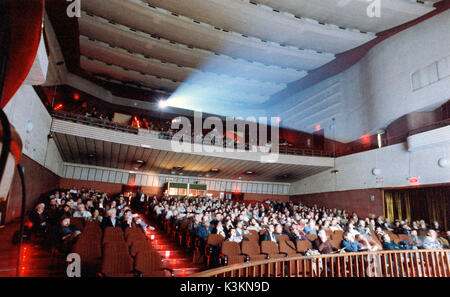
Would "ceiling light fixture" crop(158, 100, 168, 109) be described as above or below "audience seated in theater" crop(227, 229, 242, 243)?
above

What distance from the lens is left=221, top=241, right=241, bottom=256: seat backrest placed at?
4.96 m

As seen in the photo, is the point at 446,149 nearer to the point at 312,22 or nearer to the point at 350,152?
the point at 350,152

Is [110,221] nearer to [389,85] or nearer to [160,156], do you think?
[160,156]

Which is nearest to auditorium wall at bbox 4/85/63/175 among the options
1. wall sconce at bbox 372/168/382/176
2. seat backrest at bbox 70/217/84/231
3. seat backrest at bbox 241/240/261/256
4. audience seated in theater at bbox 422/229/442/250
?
seat backrest at bbox 70/217/84/231

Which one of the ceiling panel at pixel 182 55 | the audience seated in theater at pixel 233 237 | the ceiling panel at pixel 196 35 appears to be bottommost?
the audience seated in theater at pixel 233 237

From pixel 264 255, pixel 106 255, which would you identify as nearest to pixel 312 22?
pixel 264 255

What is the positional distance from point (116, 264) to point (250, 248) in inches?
105

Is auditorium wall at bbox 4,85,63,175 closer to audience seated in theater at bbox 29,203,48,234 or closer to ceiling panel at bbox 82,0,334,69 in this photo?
audience seated in theater at bbox 29,203,48,234

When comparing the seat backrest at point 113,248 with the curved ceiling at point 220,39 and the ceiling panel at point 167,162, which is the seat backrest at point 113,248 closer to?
the ceiling panel at point 167,162

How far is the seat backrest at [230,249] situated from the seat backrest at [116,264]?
186cm

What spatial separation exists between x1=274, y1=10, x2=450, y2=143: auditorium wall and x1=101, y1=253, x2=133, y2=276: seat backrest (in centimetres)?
1131

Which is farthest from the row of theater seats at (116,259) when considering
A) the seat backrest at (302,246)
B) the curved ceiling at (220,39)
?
the curved ceiling at (220,39)

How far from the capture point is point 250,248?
5.25 meters

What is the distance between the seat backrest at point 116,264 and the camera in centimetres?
355
